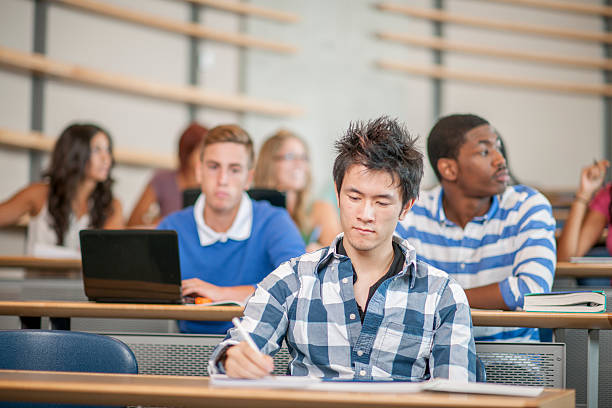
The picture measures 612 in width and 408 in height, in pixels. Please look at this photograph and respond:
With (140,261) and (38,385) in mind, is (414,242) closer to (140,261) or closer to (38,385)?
(140,261)

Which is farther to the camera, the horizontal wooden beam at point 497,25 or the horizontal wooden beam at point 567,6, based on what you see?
the horizontal wooden beam at point 567,6

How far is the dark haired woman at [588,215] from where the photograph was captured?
3.32m

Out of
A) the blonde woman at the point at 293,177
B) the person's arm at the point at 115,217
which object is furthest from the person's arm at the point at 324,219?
the person's arm at the point at 115,217

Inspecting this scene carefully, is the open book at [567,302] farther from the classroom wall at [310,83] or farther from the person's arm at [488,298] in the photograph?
the classroom wall at [310,83]

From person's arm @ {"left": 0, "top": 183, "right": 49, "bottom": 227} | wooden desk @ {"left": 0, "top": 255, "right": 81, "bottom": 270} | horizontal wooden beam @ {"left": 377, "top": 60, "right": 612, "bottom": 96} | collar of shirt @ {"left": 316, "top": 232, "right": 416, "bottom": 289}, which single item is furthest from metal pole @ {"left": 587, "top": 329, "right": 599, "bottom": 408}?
horizontal wooden beam @ {"left": 377, "top": 60, "right": 612, "bottom": 96}

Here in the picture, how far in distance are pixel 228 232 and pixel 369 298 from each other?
1.14m

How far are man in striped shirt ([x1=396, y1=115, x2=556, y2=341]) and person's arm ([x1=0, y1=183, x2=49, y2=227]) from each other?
204 cm

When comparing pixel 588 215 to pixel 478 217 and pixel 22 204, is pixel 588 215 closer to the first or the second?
pixel 478 217

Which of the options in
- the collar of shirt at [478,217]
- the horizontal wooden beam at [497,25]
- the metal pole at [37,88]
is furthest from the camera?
the horizontal wooden beam at [497,25]

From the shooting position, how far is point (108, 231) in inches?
85.6

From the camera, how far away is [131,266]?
2.16m

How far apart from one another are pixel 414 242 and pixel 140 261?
2.86ft

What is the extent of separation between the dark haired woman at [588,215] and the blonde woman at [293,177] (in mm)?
1120

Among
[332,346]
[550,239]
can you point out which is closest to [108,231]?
[332,346]
